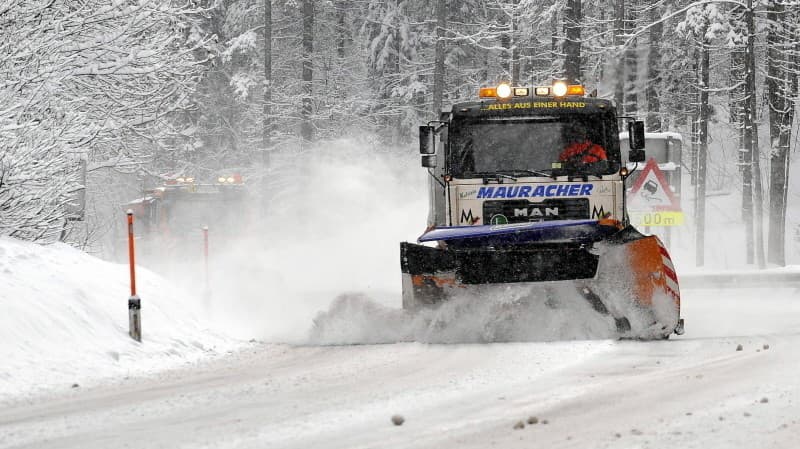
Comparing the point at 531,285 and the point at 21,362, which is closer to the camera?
the point at 21,362

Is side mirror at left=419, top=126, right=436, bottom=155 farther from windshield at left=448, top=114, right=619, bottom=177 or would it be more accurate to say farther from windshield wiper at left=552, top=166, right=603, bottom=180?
windshield wiper at left=552, top=166, right=603, bottom=180

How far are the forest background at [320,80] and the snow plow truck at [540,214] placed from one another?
3733mm

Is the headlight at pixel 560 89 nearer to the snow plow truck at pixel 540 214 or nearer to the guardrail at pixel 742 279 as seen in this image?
the snow plow truck at pixel 540 214

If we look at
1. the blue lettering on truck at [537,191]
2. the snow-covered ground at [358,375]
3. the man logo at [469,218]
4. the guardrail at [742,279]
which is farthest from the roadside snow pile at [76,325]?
the guardrail at [742,279]

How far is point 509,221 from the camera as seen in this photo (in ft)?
34.1

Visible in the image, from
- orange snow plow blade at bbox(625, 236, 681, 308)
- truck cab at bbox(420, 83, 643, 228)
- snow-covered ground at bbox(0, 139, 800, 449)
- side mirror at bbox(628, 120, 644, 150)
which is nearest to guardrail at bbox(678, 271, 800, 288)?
snow-covered ground at bbox(0, 139, 800, 449)

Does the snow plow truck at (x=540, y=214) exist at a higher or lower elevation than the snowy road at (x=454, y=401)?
higher

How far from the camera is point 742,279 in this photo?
15828 mm

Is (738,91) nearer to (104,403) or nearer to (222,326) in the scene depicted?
(222,326)

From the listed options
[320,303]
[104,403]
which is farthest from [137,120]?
[104,403]

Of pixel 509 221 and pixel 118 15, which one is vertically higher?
pixel 118 15

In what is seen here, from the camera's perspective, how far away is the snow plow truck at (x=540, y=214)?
9.20m

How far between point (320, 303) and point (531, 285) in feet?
18.7

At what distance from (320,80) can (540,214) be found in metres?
33.2
